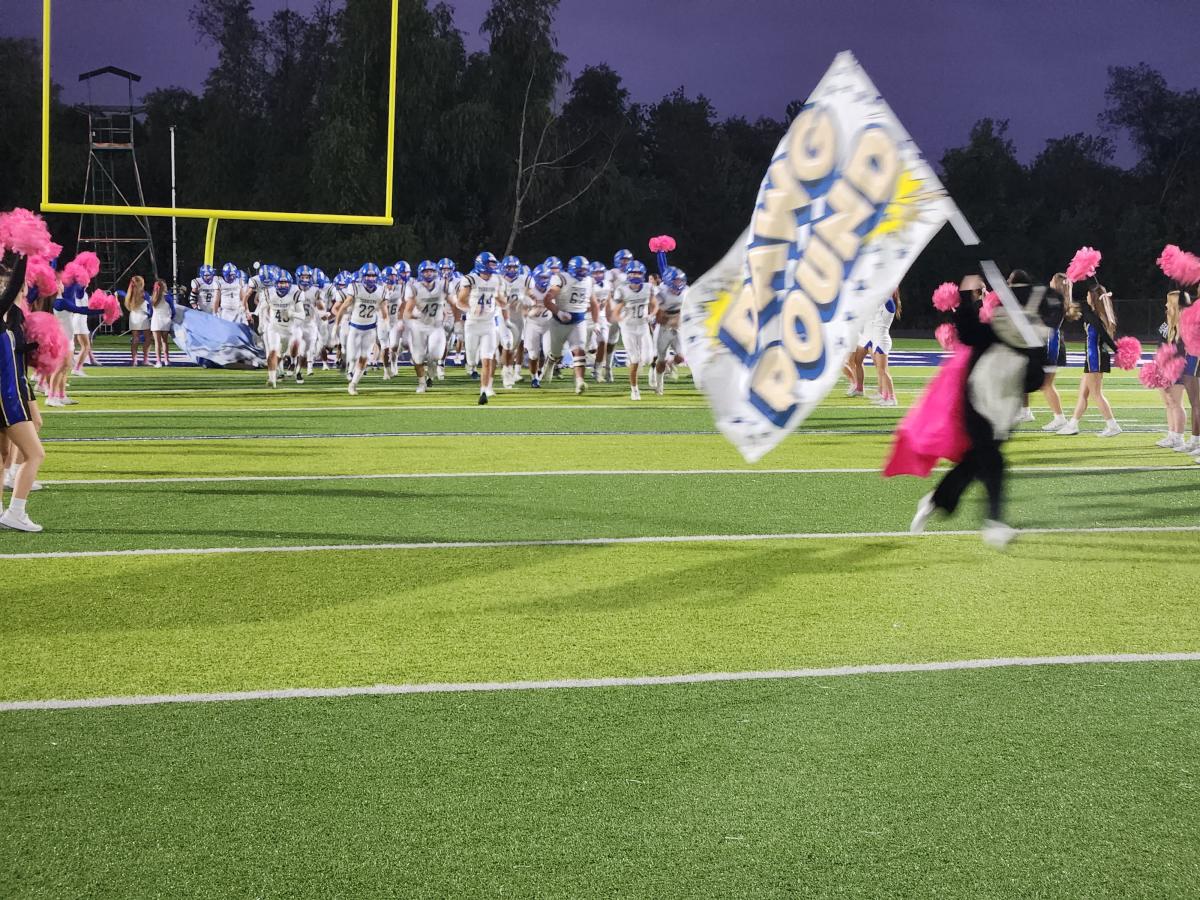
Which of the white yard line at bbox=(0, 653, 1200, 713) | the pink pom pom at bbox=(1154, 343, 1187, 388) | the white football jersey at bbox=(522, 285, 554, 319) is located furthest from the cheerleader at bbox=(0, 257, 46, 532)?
the white football jersey at bbox=(522, 285, 554, 319)

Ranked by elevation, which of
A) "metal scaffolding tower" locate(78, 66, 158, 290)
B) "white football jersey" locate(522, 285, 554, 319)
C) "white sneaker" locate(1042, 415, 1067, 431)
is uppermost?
"metal scaffolding tower" locate(78, 66, 158, 290)

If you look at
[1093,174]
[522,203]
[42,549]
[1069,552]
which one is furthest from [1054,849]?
[1093,174]

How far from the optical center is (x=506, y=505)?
10336 mm

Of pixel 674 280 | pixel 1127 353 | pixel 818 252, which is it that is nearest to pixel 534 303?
pixel 674 280

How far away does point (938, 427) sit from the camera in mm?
5309

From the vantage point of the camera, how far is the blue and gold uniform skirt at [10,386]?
8.66 meters

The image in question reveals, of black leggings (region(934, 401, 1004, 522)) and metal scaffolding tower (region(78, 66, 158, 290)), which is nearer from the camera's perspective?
black leggings (region(934, 401, 1004, 522))

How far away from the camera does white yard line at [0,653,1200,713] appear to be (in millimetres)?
5348

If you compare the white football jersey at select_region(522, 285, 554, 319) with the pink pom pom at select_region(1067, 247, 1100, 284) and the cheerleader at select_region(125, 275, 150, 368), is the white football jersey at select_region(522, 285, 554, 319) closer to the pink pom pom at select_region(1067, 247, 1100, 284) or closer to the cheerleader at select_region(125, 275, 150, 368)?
the cheerleader at select_region(125, 275, 150, 368)

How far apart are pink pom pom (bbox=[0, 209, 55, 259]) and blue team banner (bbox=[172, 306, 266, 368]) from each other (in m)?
20.8

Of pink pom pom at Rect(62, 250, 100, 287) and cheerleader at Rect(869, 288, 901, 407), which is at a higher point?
pink pom pom at Rect(62, 250, 100, 287)

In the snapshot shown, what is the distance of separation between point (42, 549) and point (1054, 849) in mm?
6566

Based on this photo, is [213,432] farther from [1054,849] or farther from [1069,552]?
[1054,849]

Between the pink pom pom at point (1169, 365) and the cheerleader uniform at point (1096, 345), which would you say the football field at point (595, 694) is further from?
the cheerleader uniform at point (1096, 345)
